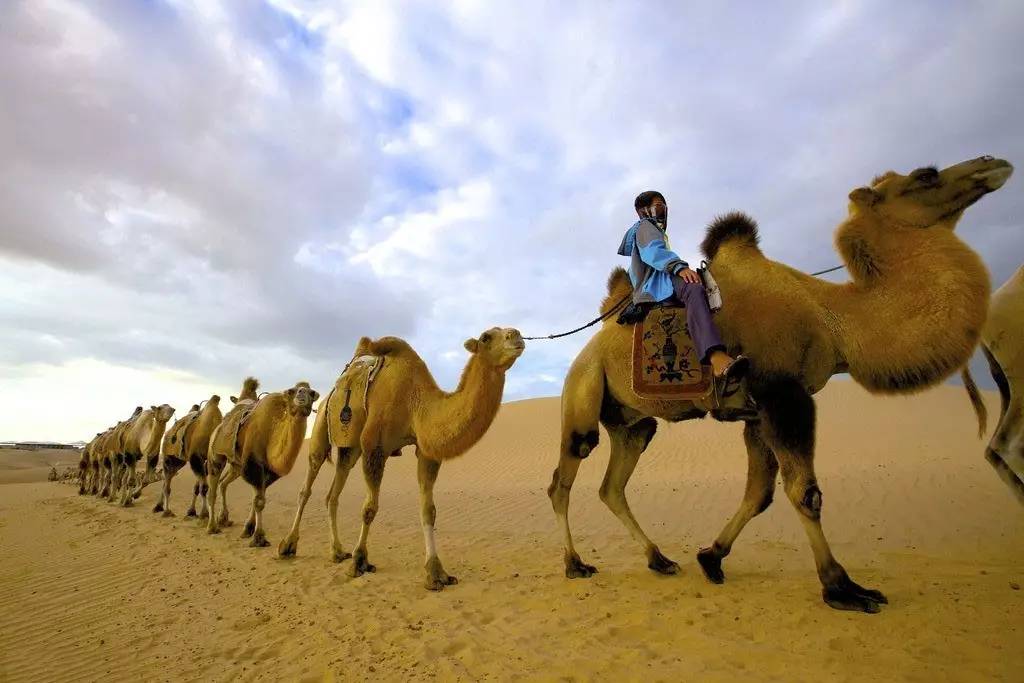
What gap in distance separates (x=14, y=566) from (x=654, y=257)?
32.7 ft

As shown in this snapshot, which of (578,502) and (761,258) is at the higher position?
(761,258)

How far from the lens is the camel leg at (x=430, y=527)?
5651 mm

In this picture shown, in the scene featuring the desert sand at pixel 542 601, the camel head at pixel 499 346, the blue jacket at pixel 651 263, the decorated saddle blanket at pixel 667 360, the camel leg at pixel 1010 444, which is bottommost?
the desert sand at pixel 542 601

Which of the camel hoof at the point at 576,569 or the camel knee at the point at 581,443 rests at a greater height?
the camel knee at the point at 581,443

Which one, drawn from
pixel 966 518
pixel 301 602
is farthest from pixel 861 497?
pixel 301 602

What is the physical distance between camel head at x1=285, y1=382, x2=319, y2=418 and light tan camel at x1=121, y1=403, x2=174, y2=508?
9.42 m

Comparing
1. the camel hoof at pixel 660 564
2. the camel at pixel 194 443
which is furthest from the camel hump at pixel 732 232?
the camel at pixel 194 443

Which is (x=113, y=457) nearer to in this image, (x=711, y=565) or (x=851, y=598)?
(x=711, y=565)

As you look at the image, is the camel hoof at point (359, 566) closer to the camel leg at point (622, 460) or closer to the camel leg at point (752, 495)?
the camel leg at point (622, 460)

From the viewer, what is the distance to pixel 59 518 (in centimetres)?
1446

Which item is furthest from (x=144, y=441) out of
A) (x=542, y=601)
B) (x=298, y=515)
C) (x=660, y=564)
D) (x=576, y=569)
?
(x=660, y=564)

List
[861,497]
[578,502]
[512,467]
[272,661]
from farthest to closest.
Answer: [512,467], [578,502], [861,497], [272,661]

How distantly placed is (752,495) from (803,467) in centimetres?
103

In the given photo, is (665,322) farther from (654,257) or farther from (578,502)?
(578,502)
